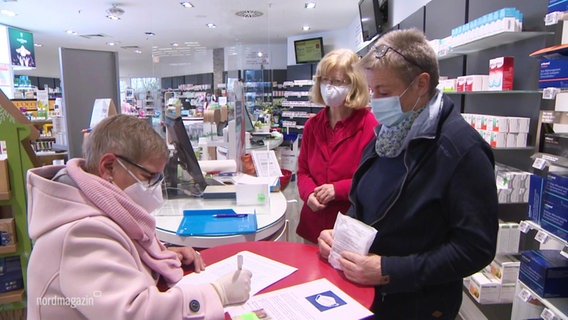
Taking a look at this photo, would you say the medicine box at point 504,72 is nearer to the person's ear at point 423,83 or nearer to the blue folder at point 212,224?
the person's ear at point 423,83

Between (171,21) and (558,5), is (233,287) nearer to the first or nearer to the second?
(558,5)

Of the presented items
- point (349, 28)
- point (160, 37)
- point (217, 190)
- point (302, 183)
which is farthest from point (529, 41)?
point (160, 37)

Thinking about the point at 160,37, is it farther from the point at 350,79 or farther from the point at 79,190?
the point at 79,190

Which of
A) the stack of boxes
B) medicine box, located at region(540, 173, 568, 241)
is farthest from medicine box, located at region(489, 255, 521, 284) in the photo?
the stack of boxes

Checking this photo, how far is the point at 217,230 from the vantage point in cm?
176

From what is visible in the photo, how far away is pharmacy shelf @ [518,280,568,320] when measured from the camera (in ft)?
6.61

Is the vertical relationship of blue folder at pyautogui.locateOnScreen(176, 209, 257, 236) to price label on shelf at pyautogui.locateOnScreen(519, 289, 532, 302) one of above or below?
above

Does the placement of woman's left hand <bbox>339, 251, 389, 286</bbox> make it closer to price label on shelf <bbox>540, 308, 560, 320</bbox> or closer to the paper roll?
price label on shelf <bbox>540, 308, 560, 320</bbox>

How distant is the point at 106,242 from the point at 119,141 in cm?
30

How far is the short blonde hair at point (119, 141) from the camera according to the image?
1065 millimetres

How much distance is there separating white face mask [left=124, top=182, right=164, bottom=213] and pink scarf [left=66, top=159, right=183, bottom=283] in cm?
9

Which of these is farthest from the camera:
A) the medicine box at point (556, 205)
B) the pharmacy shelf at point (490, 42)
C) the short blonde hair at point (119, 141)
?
the pharmacy shelf at point (490, 42)

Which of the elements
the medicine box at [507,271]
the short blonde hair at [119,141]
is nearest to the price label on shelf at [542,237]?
the medicine box at [507,271]

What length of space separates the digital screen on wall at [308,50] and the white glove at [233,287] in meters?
10.7
